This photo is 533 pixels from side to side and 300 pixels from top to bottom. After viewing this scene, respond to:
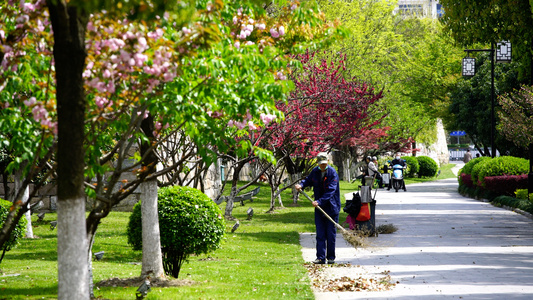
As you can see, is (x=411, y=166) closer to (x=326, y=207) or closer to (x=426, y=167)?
(x=426, y=167)

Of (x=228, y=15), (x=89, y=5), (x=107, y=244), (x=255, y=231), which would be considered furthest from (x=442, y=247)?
(x=89, y=5)

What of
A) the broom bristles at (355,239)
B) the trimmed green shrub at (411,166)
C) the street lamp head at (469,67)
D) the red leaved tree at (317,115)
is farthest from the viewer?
the trimmed green shrub at (411,166)

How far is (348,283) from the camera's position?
31.5 ft

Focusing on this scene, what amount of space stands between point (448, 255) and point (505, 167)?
1503 centimetres

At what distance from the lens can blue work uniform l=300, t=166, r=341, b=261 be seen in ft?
38.2

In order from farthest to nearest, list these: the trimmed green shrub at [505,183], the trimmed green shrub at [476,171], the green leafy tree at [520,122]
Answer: the trimmed green shrub at [476,171] → the trimmed green shrub at [505,183] → the green leafy tree at [520,122]

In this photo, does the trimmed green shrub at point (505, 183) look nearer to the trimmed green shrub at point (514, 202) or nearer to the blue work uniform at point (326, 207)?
the trimmed green shrub at point (514, 202)

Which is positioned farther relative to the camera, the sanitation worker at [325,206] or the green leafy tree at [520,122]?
the green leafy tree at [520,122]

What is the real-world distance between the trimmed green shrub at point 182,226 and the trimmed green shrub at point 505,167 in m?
18.9

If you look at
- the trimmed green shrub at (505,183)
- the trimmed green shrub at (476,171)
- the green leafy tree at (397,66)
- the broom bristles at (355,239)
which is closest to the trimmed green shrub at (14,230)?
the broom bristles at (355,239)

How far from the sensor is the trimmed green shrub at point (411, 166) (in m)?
49.5

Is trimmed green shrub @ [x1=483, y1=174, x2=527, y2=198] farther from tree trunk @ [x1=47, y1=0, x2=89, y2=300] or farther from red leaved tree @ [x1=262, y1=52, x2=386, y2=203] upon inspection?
tree trunk @ [x1=47, y1=0, x2=89, y2=300]

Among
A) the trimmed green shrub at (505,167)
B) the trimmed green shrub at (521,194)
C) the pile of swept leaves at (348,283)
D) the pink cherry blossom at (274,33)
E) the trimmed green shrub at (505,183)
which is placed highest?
the pink cherry blossom at (274,33)

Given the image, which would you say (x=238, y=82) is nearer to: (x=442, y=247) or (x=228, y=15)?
(x=228, y=15)
